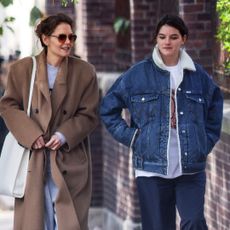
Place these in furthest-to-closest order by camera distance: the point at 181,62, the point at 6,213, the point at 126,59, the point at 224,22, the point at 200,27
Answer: the point at 6,213
the point at 126,59
the point at 200,27
the point at 224,22
the point at 181,62

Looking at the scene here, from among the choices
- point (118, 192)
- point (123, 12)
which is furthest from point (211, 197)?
point (123, 12)

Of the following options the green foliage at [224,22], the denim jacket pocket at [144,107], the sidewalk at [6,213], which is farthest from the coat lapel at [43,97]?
the sidewalk at [6,213]

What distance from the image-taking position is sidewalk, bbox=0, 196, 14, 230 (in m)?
12.9

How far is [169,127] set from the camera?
25.5 feet

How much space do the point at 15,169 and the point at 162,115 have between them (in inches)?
40.8

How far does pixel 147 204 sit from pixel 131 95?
70 cm

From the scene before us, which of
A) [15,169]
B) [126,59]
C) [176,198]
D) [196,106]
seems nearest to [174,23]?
[196,106]

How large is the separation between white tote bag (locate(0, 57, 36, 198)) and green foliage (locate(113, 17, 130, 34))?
14.0ft

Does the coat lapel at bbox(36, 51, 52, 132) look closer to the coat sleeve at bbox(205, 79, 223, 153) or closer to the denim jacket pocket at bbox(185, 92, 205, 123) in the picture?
the denim jacket pocket at bbox(185, 92, 205, 123)

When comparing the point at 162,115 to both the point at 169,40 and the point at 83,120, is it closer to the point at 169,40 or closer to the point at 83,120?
the point at 169,40

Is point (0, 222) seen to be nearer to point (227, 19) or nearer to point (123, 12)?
point (123, 12)

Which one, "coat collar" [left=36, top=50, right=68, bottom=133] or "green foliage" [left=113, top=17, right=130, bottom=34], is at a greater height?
"coat collar" [left=36, top=50, right=68, bottom=133]

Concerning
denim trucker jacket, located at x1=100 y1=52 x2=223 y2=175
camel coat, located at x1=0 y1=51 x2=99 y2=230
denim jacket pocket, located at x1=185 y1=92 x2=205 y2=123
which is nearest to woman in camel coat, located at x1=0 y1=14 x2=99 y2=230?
camel coat, located at x1=0 y1=51 x2=99 y2=230

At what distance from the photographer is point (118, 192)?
39.6ft
